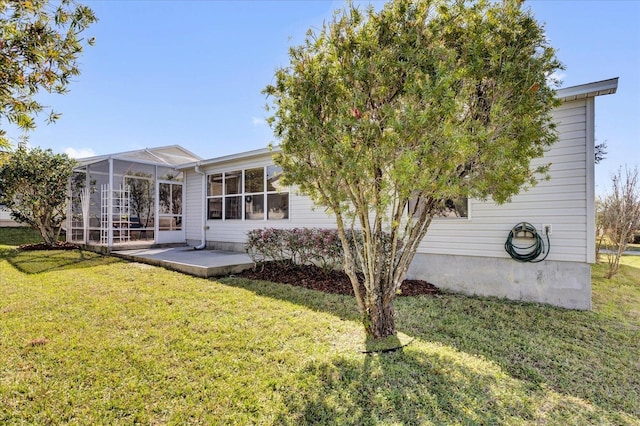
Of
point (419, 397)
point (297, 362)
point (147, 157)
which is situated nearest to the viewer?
point (419, 397)

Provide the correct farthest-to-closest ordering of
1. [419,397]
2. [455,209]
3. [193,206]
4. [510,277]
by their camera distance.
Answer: [193,206]
[455,209]
[510,277]
[419,397]

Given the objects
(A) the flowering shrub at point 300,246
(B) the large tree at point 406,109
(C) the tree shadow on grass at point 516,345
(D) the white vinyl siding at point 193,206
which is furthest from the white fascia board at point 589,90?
(D) the white vinyl siding at point 193,206

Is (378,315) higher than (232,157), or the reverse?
(232,157)

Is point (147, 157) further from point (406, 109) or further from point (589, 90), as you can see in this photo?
point (589, 90)

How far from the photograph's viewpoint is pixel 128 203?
1145 cm

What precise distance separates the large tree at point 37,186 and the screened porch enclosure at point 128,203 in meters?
0.49

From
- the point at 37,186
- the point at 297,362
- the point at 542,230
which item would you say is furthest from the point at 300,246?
the point at 37,186

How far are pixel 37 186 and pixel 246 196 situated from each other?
7.33 m

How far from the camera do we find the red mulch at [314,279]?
243 inches

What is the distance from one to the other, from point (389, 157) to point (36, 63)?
3025 mm

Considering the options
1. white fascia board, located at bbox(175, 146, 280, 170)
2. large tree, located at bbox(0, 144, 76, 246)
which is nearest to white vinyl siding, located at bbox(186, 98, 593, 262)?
white fascia board, located at bbox(175, 146, 280, 170)

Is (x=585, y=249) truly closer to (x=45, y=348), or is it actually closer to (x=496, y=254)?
(x=496, y=254)

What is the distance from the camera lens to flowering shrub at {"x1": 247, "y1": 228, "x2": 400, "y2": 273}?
6.68 metres

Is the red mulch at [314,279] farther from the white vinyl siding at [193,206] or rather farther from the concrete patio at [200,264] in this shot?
the white vinyl siding at [193,206]
